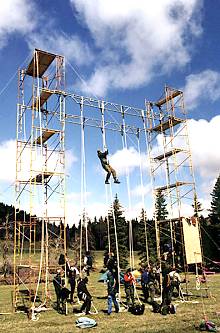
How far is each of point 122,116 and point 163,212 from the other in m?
34.3

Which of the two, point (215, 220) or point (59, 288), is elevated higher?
point (215, 220)

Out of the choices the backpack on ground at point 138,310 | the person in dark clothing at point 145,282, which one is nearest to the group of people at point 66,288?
the backpack on ground at point 138,310

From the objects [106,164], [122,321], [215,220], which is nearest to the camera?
[122,321]

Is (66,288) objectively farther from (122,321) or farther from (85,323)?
(122,321)

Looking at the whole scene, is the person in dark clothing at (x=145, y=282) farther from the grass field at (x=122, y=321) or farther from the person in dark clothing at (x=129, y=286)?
the person in dark clothing at (x=129, y=286)

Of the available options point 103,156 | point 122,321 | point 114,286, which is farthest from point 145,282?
point 103,156

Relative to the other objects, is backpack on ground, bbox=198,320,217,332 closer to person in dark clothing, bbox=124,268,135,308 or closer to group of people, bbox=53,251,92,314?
person in dark clothing, bbox=124,268,135,308

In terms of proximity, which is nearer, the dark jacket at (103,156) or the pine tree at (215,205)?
the dark jacket at (103,156)

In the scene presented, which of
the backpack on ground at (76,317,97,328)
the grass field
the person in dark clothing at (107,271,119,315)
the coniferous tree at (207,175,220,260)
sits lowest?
the grass field

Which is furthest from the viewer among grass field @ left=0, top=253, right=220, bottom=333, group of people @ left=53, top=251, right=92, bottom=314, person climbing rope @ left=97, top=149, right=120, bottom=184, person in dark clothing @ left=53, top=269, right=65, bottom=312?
person climbing rope @ left=97, top=149, right=120, bottom=184

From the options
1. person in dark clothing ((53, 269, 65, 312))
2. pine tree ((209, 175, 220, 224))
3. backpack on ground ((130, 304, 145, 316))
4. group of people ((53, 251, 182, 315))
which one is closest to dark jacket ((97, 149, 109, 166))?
group of people ((53, 251, 182, 315))

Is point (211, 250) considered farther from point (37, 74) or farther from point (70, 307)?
point (37, 74)

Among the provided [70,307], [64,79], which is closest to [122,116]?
[64,79]

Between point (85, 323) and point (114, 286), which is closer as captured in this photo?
point (85, 323)
